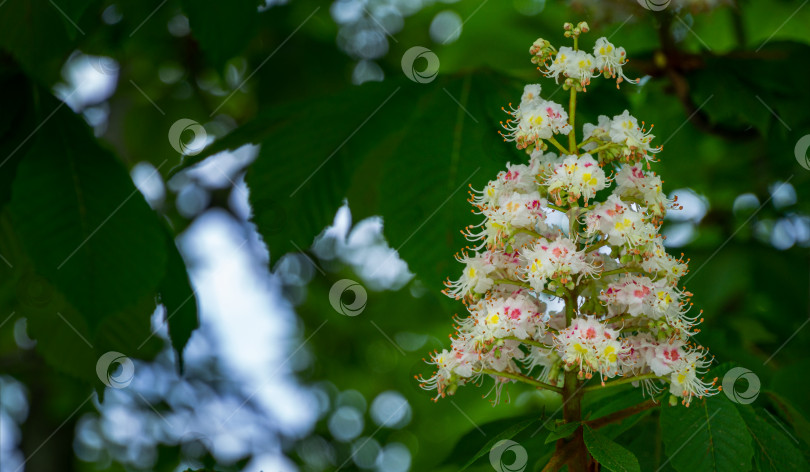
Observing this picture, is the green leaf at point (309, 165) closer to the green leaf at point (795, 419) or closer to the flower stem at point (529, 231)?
the flower stem at point (529, 231)

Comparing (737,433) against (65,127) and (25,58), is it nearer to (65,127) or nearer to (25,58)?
(65,127)

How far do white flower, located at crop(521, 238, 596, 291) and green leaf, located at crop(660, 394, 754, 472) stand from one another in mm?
207

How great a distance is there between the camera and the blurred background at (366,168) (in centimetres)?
139

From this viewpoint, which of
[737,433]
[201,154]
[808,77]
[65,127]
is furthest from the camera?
[808,77]

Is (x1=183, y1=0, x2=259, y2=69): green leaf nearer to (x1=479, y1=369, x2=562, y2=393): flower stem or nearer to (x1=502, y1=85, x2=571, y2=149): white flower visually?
(x1=502, y1=85, x2=571, y2=149): white flower

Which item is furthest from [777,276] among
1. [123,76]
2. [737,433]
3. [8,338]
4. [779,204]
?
[8,338]

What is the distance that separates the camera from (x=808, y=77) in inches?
69.7

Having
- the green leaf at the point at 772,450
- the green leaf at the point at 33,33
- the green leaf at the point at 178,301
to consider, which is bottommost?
the green leaf at the point at 178,301

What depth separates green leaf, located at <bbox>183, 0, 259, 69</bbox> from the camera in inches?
54.2

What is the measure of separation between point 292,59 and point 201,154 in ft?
4.80

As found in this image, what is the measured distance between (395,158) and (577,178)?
474mm

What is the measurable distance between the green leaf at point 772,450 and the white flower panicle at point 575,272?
75mm

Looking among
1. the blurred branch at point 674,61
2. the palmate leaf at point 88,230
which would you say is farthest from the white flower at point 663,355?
the blurred branch at point 674,61

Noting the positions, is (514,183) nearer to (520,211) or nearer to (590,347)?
(520,211)
